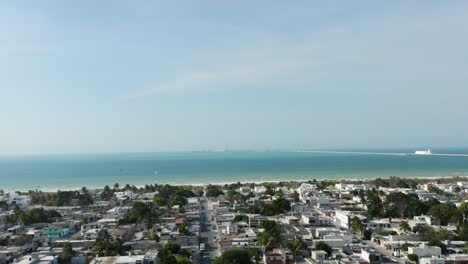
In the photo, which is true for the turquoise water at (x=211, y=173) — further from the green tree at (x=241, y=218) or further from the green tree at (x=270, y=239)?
the green tree at (x=270, y=239)

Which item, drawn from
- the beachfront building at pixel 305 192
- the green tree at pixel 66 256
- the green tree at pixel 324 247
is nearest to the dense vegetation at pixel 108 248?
the green tree at pixel 66 256

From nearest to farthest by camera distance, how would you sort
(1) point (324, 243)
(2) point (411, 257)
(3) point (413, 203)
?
(2) point (411, 257) < (1) point (324, 243) < (3) point (413, 203)

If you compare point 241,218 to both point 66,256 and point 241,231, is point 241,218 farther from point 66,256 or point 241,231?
point 66,256

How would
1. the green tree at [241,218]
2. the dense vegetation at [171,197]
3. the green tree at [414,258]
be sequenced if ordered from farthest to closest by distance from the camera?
the dense vegetation at [171,197]
the green tree at [241,218]
the green tree at [414,258]

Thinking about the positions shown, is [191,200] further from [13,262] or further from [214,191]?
[13,262]

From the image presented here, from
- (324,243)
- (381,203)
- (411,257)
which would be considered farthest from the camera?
(381,203)

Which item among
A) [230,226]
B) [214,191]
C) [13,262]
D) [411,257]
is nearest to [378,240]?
[411,257]
